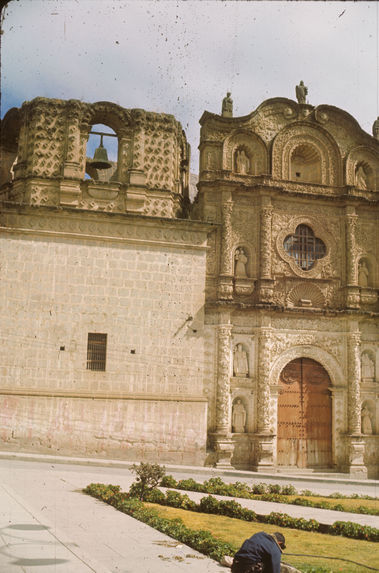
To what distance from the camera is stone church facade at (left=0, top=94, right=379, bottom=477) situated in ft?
60.7

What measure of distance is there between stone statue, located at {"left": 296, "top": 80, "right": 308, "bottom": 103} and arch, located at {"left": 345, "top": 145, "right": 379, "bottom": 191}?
2890 mm

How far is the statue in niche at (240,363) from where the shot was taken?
21234 millimetres

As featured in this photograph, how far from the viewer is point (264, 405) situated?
20.9 meters

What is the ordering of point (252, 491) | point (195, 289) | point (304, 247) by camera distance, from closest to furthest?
point (252, 491) < point (195, 289) < point (304, 247)

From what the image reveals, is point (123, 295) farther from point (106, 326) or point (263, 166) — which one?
point (263, 166)

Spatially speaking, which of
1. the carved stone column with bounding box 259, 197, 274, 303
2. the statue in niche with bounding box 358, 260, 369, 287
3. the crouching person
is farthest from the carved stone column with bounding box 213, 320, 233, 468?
the crouching person

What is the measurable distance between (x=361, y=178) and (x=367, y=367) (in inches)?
300

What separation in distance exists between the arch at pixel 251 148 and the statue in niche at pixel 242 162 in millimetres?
117

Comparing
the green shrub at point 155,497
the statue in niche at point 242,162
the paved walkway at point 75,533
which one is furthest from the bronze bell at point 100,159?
the green shrub at point 155,497

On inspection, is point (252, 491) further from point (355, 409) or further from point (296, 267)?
point (296, 267)

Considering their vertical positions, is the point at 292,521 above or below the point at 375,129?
below

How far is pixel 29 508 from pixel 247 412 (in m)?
11.9

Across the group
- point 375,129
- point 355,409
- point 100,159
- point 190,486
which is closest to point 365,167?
point 375,129

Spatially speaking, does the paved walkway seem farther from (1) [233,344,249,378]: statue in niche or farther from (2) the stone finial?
(2) the stone finial
